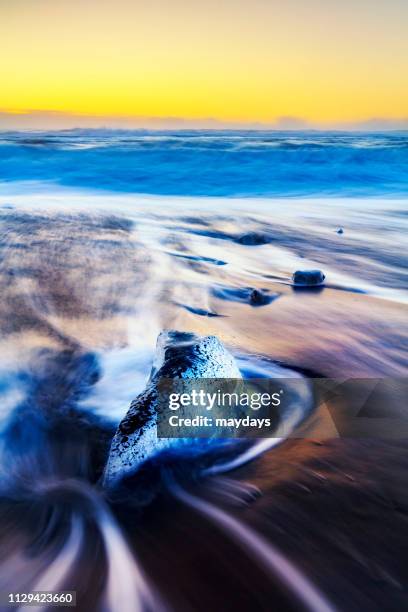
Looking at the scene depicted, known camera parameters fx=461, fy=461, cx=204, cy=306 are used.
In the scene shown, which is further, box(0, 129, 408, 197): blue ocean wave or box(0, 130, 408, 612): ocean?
box(0, 129, 408, 197): blue ocean wave

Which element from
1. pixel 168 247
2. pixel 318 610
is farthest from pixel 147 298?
pixel 318 610

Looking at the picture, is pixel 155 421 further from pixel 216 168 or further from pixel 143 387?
pixel 216 168

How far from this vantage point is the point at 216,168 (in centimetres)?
1934

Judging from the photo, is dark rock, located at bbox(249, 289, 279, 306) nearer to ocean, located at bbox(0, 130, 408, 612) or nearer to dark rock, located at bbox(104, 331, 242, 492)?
ocean, located at bbox(0, 130, 408, 612)

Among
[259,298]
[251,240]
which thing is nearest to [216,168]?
[251,240]

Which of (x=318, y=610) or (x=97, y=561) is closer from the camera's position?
(x=318, y=610)

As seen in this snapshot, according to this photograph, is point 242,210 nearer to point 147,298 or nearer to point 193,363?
point 147,298

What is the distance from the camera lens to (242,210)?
12.1 m

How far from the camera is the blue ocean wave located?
1711 centimetres

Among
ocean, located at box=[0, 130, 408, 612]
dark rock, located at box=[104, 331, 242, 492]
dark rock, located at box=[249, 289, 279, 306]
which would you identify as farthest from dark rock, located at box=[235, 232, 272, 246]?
dark rock, located at box=[104, 331, 242, 492]

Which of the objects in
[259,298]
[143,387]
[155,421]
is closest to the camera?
[155,421]

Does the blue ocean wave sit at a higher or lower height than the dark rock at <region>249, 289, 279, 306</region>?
higher

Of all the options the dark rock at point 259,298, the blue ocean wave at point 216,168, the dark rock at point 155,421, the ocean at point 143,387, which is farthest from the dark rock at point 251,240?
the blue ocean wave at point 216,168

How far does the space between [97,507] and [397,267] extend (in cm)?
601
